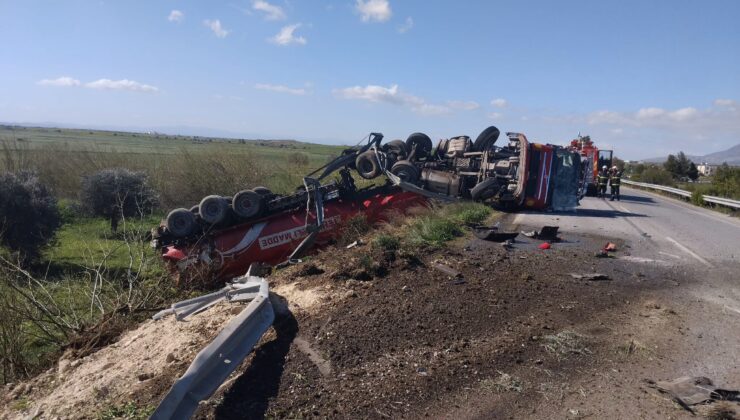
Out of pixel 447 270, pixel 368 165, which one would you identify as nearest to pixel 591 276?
pixel 447 270

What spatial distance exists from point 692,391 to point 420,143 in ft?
35.6

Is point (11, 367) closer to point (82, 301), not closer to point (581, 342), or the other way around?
point (82, 301)

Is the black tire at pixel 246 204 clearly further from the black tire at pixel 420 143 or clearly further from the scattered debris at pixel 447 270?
the scattered debris at pixel 447 270

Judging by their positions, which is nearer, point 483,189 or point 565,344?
point 565,344

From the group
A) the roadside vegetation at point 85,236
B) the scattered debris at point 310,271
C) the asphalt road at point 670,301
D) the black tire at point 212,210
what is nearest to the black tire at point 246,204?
the black tire at point 212,210

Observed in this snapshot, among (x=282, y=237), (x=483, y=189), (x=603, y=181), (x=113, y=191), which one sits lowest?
(x=113, y=191)

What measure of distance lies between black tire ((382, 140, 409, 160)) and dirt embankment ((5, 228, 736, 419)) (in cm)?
709

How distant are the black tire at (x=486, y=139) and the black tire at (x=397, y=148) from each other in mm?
1923

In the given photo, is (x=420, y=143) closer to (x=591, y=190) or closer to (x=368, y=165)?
(x=368, y=165)

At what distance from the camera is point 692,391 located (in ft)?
12.4

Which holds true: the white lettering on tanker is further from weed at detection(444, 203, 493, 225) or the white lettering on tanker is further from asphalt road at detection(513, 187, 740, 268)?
asphalt road at detection(513, 187, 740, 268)

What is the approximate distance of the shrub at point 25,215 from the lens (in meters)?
13.7

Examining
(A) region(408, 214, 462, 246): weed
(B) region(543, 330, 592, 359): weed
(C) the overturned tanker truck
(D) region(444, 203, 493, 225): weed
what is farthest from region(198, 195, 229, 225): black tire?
(B) region(543, 330, 592, 359): weed

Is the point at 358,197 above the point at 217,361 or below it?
above
